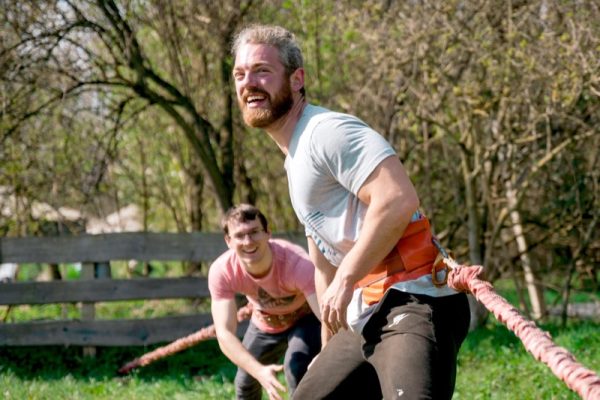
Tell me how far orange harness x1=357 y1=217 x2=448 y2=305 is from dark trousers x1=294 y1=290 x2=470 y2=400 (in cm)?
5

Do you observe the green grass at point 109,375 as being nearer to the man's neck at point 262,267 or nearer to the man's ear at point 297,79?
the man's neck at point 262,267

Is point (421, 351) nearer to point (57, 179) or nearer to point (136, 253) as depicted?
point (136, 253)

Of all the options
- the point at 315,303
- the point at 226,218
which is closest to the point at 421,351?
the point at 315,303

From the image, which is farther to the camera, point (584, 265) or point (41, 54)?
point (584, 265)

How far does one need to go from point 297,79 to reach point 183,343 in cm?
444

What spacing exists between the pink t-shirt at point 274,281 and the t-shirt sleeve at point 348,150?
2.19 metres

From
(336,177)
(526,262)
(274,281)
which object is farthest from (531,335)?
(526,262)

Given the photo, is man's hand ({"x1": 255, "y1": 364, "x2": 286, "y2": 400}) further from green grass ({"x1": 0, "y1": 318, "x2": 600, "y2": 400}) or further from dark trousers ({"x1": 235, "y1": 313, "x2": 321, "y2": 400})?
green grass ({"x1": 0, "y1": 318, "x2": 600, "y2": 400})

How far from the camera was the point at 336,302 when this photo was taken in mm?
2949

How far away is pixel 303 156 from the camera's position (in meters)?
2.99

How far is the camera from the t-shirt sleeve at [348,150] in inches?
111

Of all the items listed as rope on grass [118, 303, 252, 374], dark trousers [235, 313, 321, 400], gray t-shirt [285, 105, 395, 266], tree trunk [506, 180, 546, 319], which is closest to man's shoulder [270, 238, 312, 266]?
dark trousers [235, 313, 321, 400]

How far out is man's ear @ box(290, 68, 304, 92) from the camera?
10.4 ft

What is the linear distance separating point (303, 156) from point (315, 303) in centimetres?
204
